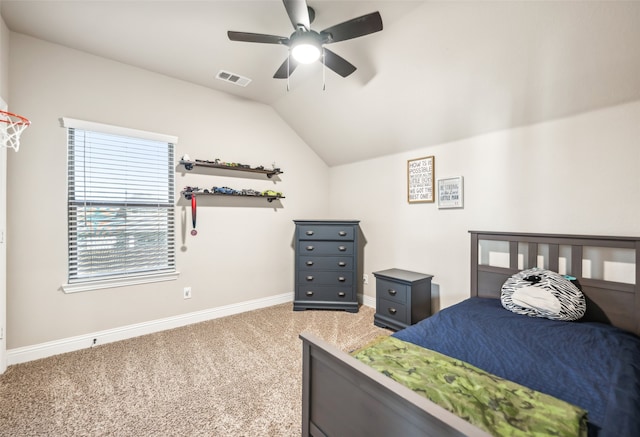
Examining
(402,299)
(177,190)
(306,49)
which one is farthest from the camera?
(177,190)

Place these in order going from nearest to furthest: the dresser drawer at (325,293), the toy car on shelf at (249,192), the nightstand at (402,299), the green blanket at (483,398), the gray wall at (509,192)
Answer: the green blanket at (483,398), the gray wall at (509,192), the nightstand at (402,299), the toy car on shelf at (249,192), the dresser drawer at (325,293)

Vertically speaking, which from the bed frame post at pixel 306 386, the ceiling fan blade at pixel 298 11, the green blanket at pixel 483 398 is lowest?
the bed frame post at pixel 306 386

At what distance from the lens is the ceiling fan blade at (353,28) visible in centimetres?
169

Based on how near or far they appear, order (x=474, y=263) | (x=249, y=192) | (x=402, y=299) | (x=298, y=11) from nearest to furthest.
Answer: (x=298, y=11) < (x=474, y=263) < (x=402, y=299) < (x=249, y=192)

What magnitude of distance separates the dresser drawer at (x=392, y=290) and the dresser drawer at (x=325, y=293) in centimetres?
55

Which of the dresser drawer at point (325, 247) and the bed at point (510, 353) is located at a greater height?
the dresser drawer at point (325, 247)

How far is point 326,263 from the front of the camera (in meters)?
3.57

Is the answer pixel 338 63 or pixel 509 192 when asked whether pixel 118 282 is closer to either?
pixel 338 63

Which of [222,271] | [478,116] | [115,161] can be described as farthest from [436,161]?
[115,161]

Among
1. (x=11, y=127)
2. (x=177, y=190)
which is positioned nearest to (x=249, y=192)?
(x=177, y=190)

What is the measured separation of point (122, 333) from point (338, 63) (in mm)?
3170

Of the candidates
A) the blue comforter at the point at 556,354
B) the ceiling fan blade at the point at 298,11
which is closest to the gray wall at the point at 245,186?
the blue comforter at the point at 556,354

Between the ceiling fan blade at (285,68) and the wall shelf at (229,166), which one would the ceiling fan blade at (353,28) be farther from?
the wall shelf at (229,166)

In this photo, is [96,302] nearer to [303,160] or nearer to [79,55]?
[79,55]
